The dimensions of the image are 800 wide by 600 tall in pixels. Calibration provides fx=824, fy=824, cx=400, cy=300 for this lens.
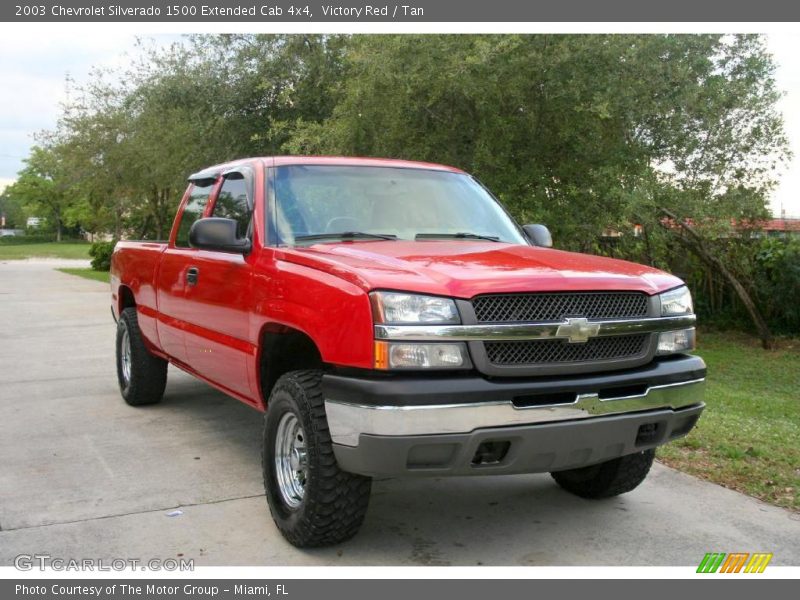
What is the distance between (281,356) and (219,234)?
2.53ft

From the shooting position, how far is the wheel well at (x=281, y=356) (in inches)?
177

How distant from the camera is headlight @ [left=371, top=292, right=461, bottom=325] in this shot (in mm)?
3541

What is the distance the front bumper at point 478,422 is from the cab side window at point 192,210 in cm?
276

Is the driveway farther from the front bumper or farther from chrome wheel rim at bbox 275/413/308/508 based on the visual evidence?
the front bumper

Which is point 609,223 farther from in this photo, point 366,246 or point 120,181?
point 120,181

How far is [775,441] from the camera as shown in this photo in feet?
20.5

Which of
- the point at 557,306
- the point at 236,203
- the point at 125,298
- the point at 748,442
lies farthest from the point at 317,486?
the point at 125,298

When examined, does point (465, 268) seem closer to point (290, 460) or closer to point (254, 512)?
point (290, 460)

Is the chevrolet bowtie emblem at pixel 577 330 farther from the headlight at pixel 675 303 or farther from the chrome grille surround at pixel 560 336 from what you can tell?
the headlight at pixel 675 303

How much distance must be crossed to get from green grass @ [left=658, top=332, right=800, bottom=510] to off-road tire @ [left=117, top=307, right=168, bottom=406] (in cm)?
422

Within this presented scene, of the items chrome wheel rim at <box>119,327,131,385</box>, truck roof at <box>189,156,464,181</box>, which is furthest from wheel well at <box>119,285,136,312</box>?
truck roof at <box>189,156,464,181</box>

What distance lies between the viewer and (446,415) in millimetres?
3457

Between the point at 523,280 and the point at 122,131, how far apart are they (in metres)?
26.9

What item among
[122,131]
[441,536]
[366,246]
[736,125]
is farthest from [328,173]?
[122,131]
